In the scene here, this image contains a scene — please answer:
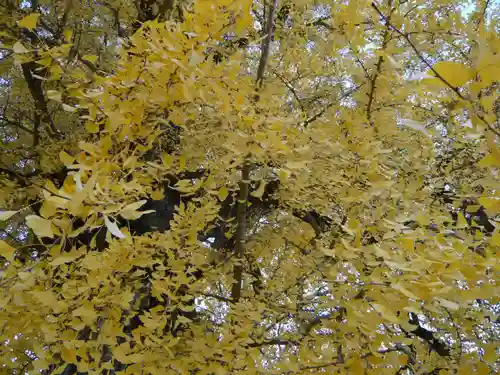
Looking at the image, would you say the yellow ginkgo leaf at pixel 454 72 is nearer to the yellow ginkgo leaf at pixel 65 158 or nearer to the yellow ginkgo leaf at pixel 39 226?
the yellow ginkgo leaf at pixel 39 226

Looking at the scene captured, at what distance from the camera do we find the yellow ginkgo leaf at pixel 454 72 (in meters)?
0.78

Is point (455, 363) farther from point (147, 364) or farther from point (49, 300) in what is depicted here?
point (49, 300)

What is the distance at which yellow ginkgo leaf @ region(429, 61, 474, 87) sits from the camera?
78cm

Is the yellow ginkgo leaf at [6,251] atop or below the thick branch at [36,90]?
below

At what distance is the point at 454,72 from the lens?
784 mm

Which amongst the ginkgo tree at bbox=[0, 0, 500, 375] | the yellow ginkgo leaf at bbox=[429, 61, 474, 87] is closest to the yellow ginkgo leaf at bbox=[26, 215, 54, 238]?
the ginkgo tree at bbox=[0, 0, 500, 375]

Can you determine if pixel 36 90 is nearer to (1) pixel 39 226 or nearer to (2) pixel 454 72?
(1) pixel 39 226


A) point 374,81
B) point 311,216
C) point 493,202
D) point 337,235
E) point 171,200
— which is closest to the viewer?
point 493,202

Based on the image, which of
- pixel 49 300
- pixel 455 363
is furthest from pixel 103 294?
pixel 455 363

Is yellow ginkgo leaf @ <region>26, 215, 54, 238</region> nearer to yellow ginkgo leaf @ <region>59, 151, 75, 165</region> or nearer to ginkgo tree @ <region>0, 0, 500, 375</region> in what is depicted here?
ginkgo tree @ <region>0, 0, 500, 375</region>

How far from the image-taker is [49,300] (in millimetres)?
1326

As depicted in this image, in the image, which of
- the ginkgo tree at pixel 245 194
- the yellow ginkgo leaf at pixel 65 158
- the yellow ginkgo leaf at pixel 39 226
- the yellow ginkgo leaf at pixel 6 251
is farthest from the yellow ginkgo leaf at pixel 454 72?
the yellow ginkgo leaf at pixel 6 251

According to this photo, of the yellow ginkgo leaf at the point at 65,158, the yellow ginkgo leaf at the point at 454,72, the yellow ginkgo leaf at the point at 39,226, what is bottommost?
the yellow ginkgo leaf at the point at 39,226

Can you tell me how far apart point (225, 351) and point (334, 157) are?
108 cm
